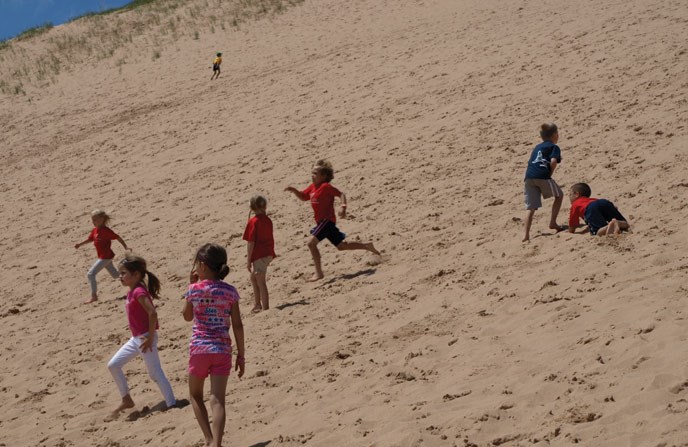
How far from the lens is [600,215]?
8.80 metres

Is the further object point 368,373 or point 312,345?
point 312,345

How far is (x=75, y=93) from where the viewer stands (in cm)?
2559

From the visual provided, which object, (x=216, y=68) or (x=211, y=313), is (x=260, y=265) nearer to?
(x=211, y=313)

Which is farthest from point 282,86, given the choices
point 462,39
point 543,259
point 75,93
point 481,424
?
point 481,424

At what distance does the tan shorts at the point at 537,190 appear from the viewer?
372 inches

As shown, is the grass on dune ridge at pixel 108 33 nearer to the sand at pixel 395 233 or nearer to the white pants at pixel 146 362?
the sand at pixel 395 233

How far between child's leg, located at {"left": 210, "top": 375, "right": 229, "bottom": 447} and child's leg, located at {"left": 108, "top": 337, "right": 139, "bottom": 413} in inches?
62.1

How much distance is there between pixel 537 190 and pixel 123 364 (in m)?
4.81

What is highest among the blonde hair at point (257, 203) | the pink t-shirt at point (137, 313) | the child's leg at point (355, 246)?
the blonde hair at point (257, 203)

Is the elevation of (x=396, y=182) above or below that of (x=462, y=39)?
below

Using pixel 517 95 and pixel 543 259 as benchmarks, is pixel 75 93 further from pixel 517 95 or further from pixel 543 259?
pixel 543 259

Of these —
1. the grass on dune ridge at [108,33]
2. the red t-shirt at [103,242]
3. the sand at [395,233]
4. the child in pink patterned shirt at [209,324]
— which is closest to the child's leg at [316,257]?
the sand at [395,233]

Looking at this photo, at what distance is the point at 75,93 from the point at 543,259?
65.8 ft

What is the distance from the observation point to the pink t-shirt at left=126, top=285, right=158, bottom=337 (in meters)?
7.02
